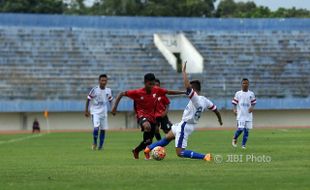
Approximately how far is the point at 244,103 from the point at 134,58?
36309 millimetres

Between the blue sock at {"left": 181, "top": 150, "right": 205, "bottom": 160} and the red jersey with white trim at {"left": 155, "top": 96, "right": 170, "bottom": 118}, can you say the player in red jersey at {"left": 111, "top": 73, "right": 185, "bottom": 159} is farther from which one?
the red jersey with white trim at {"left": 155, "top": 96, "right": 170, "bottom": 118}

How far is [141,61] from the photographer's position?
2494 inches

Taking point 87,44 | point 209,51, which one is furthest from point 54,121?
point 209,51

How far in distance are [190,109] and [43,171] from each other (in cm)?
416

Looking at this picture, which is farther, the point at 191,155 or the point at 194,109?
the point at 194,109

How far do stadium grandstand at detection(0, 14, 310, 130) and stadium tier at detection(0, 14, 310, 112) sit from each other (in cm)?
7

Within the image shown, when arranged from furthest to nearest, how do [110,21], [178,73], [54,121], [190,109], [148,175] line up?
[110,21], [178,73], [54,121], [190,109], [148,175]

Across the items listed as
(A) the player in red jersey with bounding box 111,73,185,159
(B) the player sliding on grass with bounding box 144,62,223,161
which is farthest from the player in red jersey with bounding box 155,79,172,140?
(B) the player sliding on grass with bounding box 144,62,223,161

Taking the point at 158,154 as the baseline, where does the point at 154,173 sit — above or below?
above

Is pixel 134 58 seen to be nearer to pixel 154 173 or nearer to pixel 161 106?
pixel 161 106

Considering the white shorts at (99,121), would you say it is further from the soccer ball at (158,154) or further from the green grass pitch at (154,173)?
the soccer ball at (158,154)

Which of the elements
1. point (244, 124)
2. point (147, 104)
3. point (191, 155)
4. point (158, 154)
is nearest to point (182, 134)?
point (191, 155)

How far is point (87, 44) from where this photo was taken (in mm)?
64250

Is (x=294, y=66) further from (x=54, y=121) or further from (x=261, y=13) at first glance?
(x=261, y=13)
